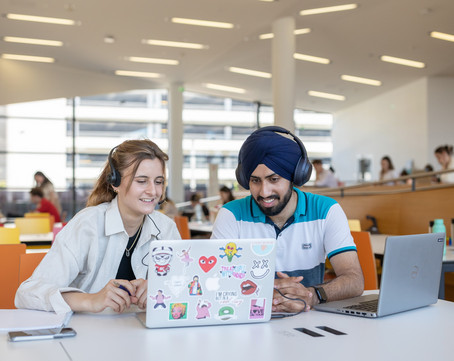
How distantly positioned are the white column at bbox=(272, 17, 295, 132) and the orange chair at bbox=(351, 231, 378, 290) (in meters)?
5.83

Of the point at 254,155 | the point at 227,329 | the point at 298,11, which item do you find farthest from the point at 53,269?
the point at 298,11

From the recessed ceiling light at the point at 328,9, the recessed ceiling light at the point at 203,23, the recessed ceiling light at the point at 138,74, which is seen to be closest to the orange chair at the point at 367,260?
the recessed ceiling light at the point at 328,9

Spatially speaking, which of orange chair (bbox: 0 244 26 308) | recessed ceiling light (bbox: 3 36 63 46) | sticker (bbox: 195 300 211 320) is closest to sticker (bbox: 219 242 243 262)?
sticker (bbox: 195 300 211 320)

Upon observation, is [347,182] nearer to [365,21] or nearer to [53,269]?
[365,21]

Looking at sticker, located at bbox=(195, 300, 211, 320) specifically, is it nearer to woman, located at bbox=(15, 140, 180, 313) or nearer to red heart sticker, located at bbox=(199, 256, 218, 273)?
red heart sticker, located at bbox=(199, 256, 218, 273)

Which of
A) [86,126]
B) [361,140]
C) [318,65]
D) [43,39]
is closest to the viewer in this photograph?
[43,39]

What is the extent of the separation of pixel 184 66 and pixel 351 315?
1105 centimetres

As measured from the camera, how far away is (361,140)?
48.4 ft

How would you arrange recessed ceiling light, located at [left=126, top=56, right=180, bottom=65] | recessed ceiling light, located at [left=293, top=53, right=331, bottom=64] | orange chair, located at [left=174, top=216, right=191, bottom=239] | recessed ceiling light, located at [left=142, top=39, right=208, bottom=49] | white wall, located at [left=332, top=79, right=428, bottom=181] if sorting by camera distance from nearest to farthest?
1. orange chair, located at [left=174, top=216, right=191, bottom=239]
2. recessed ceiling light, located at [left=142, top=39, right=208, bottom=49]
3. recessed ceiling light, located at [left=293, top=53, right=331, bottom=64]
4. recessed ceiling light, located at [left=126, top=56, right=180, bottom=65]
5. white wall, located at [left=332, top=79, right=428, bottom=181]

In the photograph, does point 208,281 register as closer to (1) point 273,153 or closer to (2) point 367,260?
(1) point 273,153

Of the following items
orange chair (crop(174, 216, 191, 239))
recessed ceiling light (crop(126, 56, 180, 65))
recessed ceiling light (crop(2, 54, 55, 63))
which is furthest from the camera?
recessed ceiling light (crop(126, 56, 180, 65))

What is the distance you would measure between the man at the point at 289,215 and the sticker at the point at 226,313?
0.56 meters

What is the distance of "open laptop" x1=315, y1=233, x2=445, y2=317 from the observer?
1.50 metres

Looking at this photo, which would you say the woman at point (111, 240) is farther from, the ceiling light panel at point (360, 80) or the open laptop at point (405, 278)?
the ceiling light panel at point (360, 80)
